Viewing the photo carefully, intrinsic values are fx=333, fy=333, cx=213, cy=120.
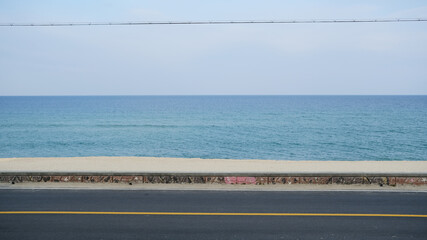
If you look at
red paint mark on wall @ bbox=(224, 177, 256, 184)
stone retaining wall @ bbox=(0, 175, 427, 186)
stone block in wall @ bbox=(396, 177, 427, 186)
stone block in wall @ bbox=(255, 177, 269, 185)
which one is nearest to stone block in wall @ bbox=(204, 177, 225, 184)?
stone retaining wall @ bbox=(0, 175, 427, 186)

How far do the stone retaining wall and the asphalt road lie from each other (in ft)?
3.30

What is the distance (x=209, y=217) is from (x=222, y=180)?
11.7 ft

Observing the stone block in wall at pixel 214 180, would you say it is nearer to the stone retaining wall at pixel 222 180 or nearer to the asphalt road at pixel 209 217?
the stone retaining wall at pixel 222 180

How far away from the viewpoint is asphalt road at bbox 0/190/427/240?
24.6 feet

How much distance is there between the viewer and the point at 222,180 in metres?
12.1

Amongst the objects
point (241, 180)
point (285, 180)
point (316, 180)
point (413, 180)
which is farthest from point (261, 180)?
point (413, 180)

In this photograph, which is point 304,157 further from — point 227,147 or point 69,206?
point 69,206

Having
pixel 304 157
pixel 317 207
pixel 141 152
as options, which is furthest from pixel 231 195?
pixel 141 152

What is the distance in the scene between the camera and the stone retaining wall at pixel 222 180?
38.7 feet

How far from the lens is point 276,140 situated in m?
45.0

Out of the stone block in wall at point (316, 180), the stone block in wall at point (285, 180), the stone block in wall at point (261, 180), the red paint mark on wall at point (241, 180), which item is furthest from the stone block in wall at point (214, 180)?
the stone block in wall at point (316, 180)

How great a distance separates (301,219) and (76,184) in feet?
26.4

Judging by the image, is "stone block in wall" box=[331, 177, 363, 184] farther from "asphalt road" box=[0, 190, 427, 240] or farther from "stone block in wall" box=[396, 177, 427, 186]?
"stone block in wall" box=[396, 177, 427, 186]

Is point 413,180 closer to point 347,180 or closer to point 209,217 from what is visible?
point 347,180
